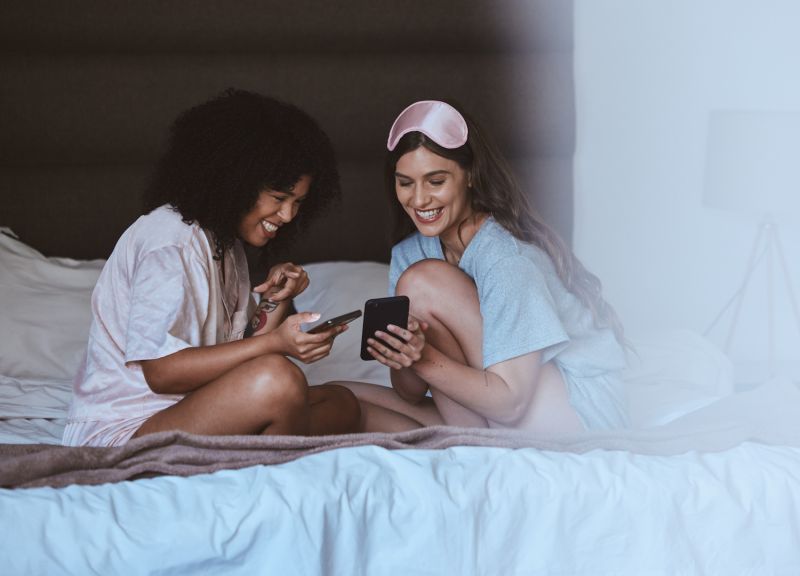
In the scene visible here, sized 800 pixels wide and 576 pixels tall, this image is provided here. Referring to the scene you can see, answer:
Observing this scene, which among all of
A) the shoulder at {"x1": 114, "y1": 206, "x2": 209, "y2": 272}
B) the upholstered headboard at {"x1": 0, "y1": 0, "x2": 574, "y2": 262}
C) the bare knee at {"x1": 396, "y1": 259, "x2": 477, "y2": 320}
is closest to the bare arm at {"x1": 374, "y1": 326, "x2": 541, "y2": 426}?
the bare knee at {"x1": 396, "y1": 259, "x2": 477, "y2": 320}

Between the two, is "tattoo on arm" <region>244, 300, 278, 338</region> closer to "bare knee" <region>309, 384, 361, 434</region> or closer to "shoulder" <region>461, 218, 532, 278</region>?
"bare knee" <region>309, 384, 361, 434</region>

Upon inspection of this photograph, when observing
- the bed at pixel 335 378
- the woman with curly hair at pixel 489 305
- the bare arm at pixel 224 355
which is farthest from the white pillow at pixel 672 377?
the bare arm at pixel 224 355

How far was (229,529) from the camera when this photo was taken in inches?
45.3

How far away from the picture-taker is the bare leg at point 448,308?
1.55 m

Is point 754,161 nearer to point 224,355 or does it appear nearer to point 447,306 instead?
point 447,306

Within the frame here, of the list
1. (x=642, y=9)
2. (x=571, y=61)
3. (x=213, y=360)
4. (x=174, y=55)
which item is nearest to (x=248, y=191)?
(x=213, y=360)

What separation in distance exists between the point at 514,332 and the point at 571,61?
1.30 meters

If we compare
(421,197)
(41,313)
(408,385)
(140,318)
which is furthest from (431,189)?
(41,313)

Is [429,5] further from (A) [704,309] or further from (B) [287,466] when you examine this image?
(B) [287,466]

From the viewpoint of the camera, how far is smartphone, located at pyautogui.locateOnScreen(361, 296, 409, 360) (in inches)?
55.2

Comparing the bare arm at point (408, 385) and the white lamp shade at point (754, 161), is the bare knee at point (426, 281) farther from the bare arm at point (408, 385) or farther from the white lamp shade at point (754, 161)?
the white lamp shade at point (754, 161)

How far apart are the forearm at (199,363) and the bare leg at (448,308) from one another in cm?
29

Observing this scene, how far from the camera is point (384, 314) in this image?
4.65 feet

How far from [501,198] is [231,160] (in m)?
0.46
